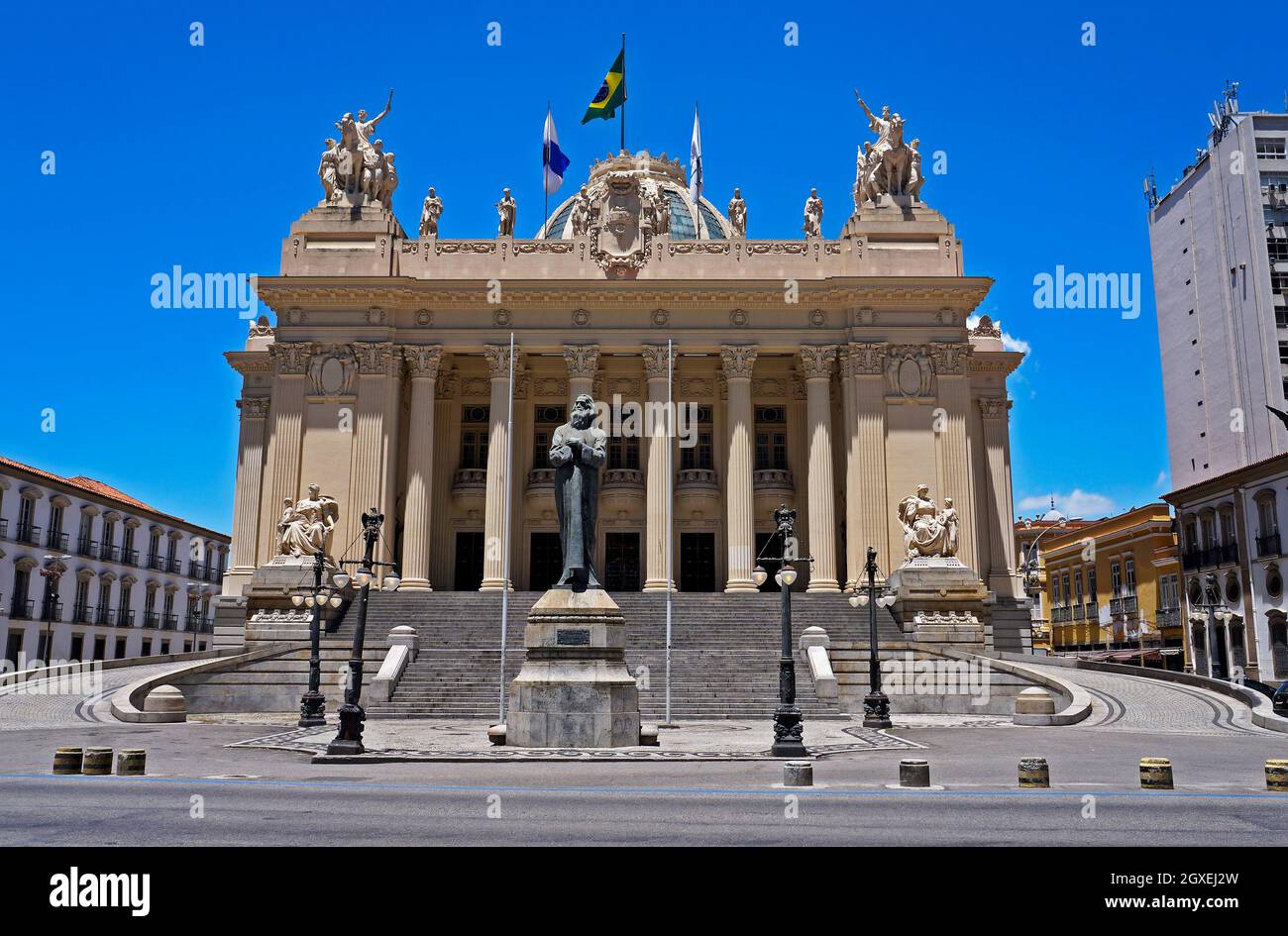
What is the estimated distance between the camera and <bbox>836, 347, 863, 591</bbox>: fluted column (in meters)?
38.7

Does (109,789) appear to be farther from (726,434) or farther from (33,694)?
(726,434)

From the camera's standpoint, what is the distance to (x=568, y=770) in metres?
13.6

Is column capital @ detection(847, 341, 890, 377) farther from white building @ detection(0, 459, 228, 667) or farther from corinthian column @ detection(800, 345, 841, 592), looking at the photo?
white building @ detection(0, 459, 228, 667)

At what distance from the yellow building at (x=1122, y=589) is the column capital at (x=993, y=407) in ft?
48.6

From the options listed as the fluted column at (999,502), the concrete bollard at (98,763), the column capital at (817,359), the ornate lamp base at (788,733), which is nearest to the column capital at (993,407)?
the fluted column at (999,502)

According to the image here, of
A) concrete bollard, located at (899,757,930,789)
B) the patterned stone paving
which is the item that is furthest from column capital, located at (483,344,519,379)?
concrete bollard, located at (899,757,930,789)

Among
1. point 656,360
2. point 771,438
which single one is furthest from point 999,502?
point 656,360

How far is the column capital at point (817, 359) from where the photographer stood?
39.6 meters

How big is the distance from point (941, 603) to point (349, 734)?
22.5 metres

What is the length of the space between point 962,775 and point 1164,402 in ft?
189

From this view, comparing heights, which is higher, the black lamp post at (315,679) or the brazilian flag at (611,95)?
the brazilian flag at (611,95)

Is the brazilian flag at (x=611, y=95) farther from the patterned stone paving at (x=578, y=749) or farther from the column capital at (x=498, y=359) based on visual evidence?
the patterned stone paving at (x=578, y=749)
